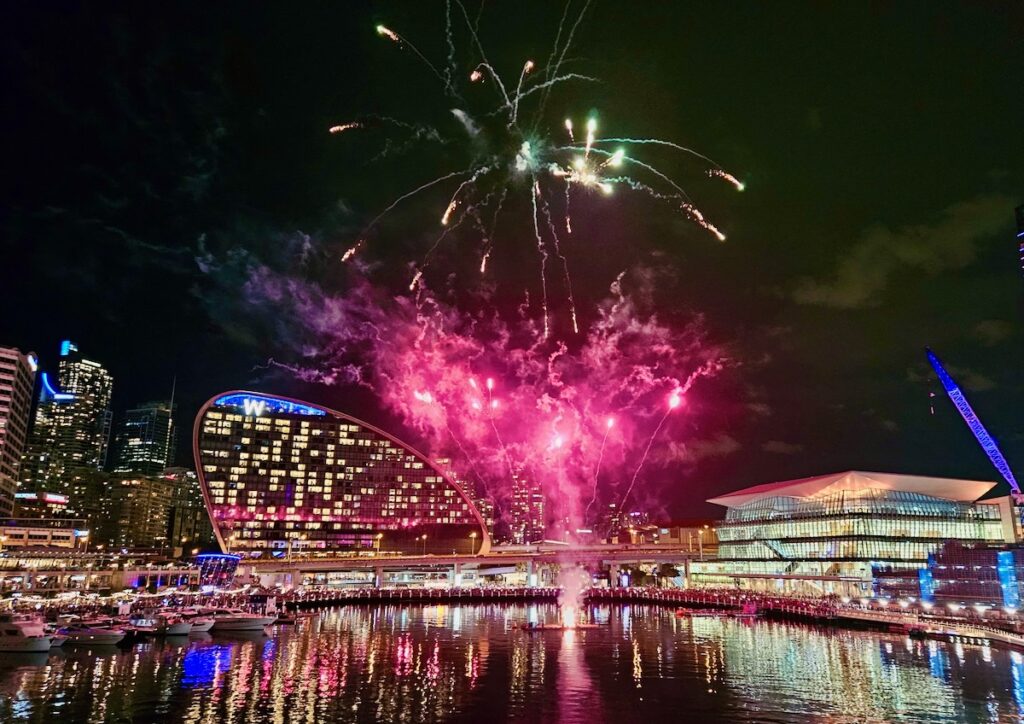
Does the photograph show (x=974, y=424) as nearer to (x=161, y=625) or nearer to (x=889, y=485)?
(x=889, y=485)

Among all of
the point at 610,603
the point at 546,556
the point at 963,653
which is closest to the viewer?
the point at 963,653

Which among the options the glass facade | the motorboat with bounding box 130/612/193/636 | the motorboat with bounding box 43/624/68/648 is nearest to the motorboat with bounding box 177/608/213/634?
the motorboat with bounding box 130/612/193/636

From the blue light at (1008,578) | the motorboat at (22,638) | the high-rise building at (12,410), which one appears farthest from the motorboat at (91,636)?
the high-rise building at (12,410)

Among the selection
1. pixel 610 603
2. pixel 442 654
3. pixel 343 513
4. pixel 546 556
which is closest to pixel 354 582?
pixel 343 513

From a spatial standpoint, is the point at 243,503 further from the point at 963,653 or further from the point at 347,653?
the point at 963,653

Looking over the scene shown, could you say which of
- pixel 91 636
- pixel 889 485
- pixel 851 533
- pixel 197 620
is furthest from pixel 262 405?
pixel 889 485

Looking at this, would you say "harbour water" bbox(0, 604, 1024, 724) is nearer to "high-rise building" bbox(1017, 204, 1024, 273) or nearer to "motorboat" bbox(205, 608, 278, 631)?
"motorboat" bbox(205, 608, 278, 631)

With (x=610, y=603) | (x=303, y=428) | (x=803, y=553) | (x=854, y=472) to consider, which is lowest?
(x=610, y=603)
